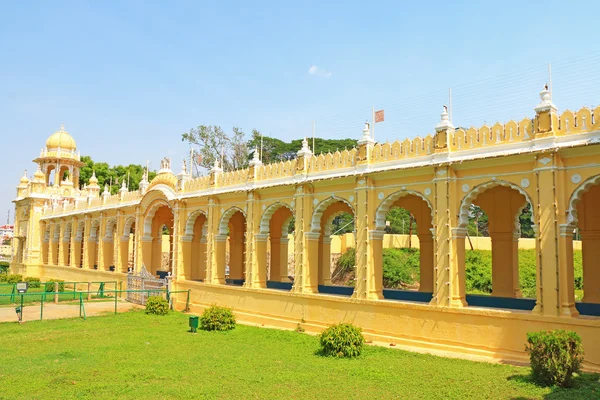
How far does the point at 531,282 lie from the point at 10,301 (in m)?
29.4

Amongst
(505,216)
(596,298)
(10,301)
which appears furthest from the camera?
(10,301)

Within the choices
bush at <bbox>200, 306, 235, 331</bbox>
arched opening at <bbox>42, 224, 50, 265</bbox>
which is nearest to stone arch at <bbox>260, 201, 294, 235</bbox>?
bush at <bbox>200, 306, 235, 331</bbox>

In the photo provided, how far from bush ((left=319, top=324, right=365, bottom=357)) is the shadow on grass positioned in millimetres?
3624

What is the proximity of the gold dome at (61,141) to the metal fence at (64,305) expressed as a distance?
20.1 meters

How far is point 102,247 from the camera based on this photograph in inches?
1217

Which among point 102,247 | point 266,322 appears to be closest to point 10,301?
point 102,247

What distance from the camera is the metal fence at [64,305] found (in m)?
19.3

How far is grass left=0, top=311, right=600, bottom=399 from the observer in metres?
9.09

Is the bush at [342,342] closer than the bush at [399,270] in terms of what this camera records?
Yes

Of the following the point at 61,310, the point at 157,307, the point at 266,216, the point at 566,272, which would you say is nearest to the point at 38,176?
the point at 61,310

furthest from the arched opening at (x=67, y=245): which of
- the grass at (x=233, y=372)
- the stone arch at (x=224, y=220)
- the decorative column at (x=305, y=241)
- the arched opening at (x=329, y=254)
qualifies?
the decorative column at (x=305, y=241)

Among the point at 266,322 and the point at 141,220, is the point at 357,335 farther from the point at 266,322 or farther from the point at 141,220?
the point at 141,220

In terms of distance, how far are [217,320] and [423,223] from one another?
25.4 ft

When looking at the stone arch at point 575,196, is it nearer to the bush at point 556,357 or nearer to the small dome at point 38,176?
the bush at point 556,357
